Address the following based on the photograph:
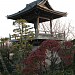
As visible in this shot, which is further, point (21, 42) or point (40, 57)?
point (21, 42)

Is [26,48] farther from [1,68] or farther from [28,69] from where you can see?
[28,69]

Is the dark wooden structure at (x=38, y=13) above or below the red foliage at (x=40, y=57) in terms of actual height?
above

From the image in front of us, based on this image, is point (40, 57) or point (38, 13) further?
point (38, 13)

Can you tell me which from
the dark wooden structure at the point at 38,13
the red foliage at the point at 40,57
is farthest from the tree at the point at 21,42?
the red foliage at the point at 40,57

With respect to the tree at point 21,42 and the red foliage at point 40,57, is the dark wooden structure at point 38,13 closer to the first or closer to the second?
the tree at point 21,42

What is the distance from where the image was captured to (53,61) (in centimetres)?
1298

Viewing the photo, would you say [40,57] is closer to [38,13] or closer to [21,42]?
[21,42]

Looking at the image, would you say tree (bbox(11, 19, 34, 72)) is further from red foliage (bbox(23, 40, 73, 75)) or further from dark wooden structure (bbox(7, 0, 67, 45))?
red foliage (bbox(23, 40, 73, 75))

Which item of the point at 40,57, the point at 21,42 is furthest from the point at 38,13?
the point at 40,57

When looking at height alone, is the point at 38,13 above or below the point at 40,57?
above

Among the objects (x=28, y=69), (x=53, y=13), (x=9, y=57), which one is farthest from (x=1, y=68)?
(x=28, y=69)

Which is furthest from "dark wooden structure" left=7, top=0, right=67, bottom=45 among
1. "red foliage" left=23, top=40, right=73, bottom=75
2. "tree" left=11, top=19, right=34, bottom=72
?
"red foliage" left=23, top=40, right=73, bottom=75

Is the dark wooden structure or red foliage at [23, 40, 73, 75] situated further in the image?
the dark wooden structure

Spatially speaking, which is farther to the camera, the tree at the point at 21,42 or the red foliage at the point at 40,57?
the tree at the point at 21,42
